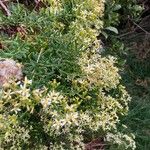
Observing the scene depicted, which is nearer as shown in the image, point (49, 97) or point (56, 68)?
point (49, 97)

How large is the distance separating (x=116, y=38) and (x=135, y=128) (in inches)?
45.0

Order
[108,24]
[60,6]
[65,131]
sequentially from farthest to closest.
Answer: [108,24] < [60,6] < [65,131]

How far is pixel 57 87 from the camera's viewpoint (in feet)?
7.86

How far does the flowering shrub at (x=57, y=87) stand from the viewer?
2.12 m

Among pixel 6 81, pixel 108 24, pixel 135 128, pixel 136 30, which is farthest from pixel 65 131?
pixel 136 30

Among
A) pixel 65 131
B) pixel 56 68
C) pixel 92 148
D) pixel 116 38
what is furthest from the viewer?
pixel 116 38

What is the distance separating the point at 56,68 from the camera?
250 cm

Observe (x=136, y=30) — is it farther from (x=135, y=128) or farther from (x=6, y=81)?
(x=6, y=81)

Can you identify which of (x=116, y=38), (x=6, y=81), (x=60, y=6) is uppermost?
(x=116, y=38)

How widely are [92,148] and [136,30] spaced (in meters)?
1.85

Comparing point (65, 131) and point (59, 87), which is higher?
point (59, 87)

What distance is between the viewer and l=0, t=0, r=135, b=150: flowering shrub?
2121mm

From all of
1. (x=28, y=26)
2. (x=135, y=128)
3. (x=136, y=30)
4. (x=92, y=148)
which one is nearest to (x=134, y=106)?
(x=135, y=128)

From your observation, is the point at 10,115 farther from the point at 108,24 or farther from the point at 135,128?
the point at 108,24
